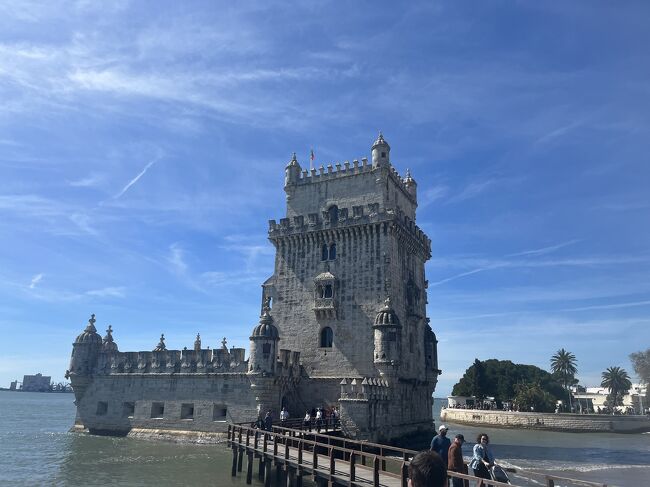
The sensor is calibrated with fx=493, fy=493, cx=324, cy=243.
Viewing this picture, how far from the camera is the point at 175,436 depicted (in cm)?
3753

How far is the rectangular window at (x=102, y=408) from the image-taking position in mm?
42562

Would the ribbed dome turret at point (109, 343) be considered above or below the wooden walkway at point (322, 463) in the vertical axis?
above

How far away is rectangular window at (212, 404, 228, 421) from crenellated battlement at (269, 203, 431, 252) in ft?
46.6

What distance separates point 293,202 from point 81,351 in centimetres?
2333

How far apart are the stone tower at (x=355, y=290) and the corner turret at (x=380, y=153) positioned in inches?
3.3

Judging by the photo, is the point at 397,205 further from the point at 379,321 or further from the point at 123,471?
the point at 123,471

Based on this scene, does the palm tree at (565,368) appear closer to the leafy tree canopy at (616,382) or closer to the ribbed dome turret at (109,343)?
the leafy tree canopy at (616,382)

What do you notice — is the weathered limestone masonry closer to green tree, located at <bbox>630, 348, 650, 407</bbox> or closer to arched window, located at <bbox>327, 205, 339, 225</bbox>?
arched window, located at <bbox>327, 205, 339, 225</bbox>

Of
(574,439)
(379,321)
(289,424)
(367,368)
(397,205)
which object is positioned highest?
(397,205)

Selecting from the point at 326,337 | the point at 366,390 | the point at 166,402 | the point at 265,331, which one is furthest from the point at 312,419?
the point at 166,402

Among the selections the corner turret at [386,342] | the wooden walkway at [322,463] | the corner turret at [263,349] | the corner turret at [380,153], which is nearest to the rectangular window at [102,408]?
the corner turret at [263,349]

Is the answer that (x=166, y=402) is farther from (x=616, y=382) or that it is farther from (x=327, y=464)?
(x=616, y=382)

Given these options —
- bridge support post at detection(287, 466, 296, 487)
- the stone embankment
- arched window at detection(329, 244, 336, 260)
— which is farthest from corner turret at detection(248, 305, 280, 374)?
the stone embankment

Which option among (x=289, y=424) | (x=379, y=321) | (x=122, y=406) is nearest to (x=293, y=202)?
(x=379, y=321)
